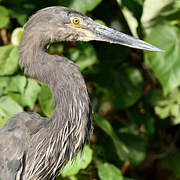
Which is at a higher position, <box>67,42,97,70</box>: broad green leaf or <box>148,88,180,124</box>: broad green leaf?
<box>67,42,97,70</box>: broad green leaf

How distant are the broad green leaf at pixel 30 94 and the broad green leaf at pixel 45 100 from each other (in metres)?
0.04

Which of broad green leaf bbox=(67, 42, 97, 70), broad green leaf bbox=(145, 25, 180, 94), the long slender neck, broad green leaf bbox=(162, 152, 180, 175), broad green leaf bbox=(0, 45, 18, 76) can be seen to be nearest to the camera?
the long slender neck

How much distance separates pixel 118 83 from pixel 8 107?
99 cm

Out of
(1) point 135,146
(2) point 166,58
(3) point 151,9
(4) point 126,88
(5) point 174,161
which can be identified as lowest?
(5) point 174,161

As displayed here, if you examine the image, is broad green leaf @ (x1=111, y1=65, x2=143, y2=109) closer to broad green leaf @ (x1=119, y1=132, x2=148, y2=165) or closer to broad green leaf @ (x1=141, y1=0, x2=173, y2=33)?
broad green leaf @ (x1=119, y1=132, x2=148, y2=165)

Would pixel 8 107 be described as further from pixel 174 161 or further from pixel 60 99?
pixel 174 161

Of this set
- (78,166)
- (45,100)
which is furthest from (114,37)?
(78,166)

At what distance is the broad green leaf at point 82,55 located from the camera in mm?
2947

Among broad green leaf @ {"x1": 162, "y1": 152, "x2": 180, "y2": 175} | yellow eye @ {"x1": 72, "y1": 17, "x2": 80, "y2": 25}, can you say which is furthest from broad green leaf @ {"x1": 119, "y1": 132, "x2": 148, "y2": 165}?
yellow eye @ {"x1": 72, "y1": 17, "x2": 80, "y2": 25}

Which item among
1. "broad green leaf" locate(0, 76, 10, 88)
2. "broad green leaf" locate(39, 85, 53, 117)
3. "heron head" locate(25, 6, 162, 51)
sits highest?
"heron head" locate(25, 6, 162, 51)

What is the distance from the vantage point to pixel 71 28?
7.07 feet

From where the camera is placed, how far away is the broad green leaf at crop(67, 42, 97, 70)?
2.95m

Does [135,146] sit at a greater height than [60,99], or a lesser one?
lesser

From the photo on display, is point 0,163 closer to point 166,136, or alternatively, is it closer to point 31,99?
point 31,99
